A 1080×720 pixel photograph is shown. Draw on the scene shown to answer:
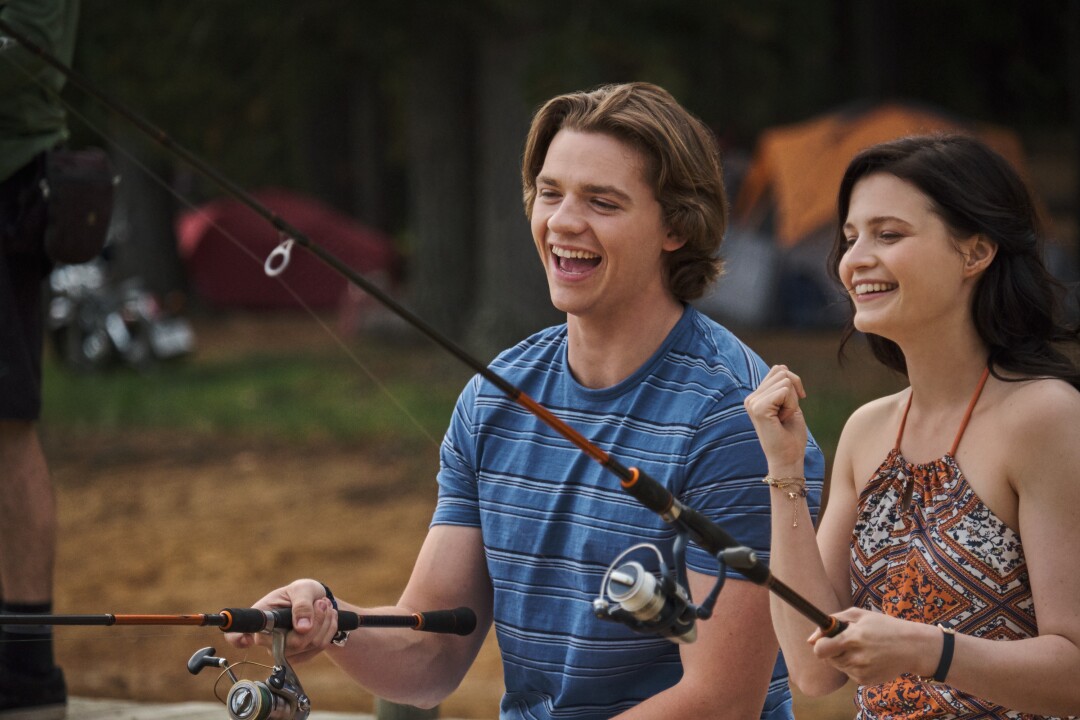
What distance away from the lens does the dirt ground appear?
19.1ft

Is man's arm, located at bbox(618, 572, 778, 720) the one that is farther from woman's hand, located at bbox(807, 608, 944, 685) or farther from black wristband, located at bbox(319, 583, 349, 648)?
black wristband, located at bbox(319, 583, 349, 648)

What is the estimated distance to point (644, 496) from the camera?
193cm

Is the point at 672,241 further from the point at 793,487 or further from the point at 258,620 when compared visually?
the point at 258,620

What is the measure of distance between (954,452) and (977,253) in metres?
0.30

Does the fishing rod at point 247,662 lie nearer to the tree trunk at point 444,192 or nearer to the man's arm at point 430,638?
the man's arm at point 430,638

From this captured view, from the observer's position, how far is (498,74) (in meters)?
11.5

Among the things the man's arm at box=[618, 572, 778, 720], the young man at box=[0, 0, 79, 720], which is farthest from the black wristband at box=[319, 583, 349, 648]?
the young man at box=[0, 0, 79, 720]

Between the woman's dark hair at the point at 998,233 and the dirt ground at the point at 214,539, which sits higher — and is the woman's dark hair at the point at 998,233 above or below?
above

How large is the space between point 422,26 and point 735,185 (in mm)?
6305

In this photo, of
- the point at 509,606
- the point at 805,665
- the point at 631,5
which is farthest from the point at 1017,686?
the point at 631,5

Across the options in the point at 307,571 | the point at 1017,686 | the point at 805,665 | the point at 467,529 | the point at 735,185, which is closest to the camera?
the point at 1017,686

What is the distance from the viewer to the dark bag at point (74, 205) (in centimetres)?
372

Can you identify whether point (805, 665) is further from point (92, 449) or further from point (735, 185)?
point (735, 185)

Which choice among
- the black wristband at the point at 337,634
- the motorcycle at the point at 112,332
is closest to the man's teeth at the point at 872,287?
the black wristband at the point at 337,634
